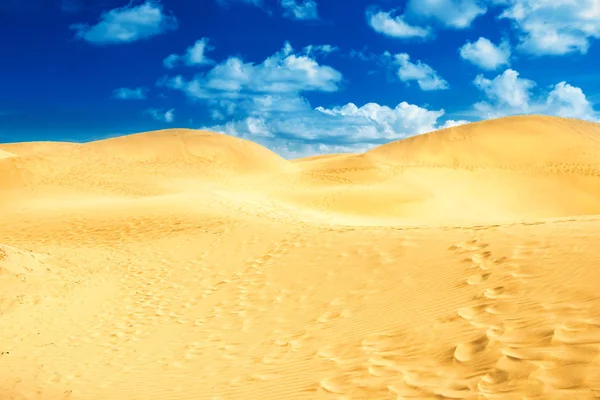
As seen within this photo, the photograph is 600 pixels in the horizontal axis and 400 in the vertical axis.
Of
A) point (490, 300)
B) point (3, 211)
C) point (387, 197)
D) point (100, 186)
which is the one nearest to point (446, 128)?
point (387, 197)

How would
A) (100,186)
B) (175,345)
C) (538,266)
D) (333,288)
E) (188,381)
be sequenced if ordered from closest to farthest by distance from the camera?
1. (188,381)
2. (538,266)
3. (175,345)
4. (333,288)
5. (100,186)

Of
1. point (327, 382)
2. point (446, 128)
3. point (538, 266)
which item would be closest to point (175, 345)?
point (327, 382)

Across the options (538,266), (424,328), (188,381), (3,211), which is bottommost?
(188,381)

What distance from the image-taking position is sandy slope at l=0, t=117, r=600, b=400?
A: 520 centimetres

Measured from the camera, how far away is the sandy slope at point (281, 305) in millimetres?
5195

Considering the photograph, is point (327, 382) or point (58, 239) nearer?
point (327, 382)

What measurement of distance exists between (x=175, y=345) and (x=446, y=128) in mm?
46641

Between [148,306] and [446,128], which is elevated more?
[446,128]

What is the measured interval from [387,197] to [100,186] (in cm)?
1831

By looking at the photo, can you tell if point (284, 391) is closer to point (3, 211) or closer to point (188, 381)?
point (188, 381)

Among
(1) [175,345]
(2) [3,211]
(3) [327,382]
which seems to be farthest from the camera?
(2) [3,211]

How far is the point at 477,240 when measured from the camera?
974 centimetres

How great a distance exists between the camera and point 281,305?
9195mm

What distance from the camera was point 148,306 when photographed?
10.4m
